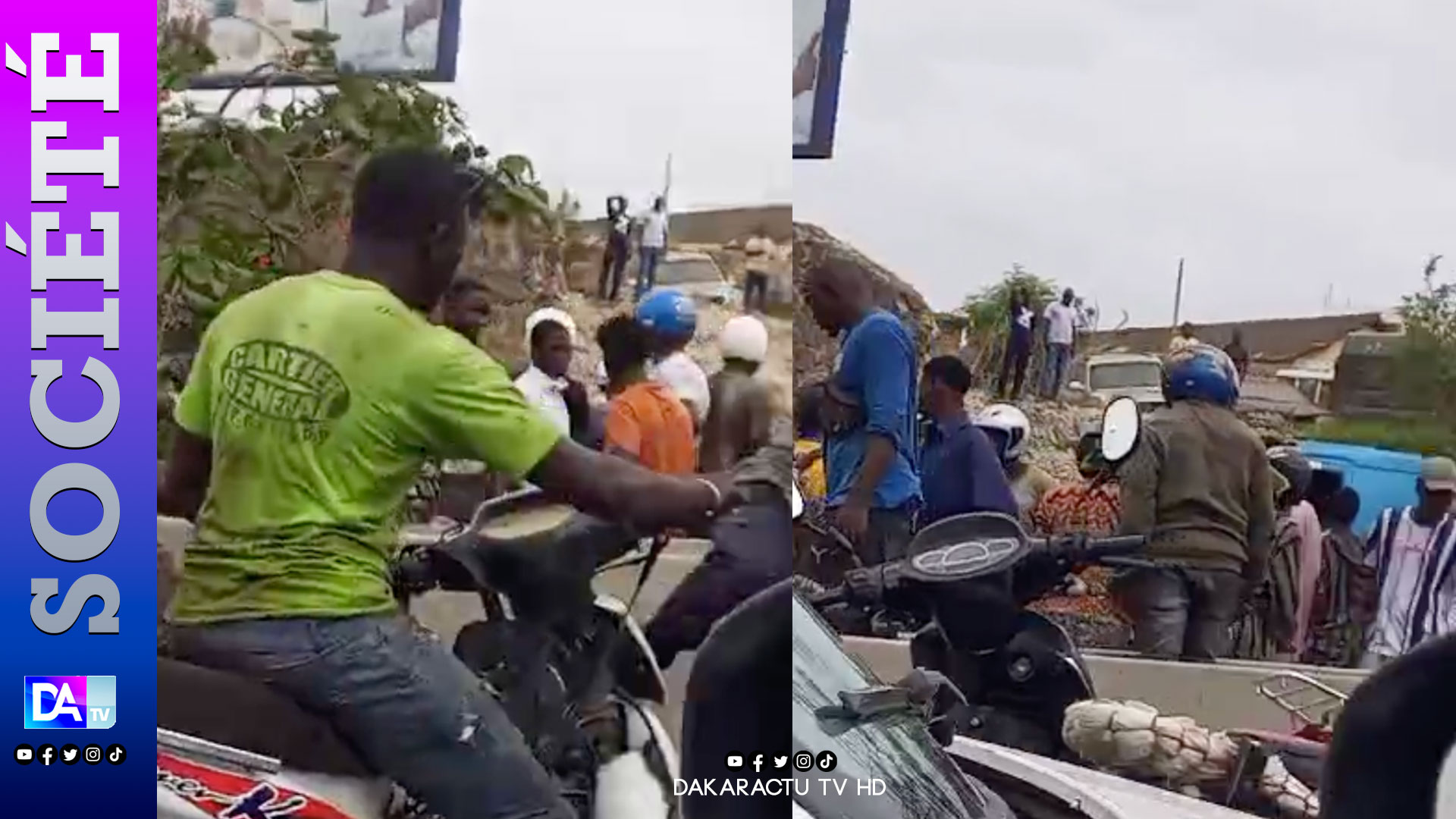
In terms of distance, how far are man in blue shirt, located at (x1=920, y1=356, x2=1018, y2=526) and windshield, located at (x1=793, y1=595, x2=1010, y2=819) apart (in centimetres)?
24

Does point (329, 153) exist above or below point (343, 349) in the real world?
above

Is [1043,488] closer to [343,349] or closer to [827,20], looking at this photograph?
[827,20]

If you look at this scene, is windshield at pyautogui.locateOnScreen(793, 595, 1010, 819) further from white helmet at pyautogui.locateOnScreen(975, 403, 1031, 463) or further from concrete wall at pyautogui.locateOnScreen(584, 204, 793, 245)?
concrete wall at pyautogui.locateOnScreen(584, 204, 793, 245)

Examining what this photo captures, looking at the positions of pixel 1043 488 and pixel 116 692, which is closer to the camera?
pixel 116 692

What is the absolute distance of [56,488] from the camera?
2354 millimetres

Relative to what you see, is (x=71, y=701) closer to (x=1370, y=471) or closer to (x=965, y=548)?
(x=965, y=548)

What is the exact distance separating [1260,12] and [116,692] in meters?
1.82

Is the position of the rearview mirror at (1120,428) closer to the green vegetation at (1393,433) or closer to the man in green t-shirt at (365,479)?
the green vegetation at (1393,433)

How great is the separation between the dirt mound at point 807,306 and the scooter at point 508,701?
0.35 meters

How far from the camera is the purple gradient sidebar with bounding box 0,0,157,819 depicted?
7.68ft

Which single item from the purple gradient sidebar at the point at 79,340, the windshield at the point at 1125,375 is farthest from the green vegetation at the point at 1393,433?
the purple gradient sidebar at the point at 79,340

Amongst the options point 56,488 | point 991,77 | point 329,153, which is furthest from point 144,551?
point 991,77

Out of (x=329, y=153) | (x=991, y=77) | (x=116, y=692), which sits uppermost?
(x=991, y=77)

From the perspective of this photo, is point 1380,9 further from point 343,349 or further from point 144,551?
point 144,551
